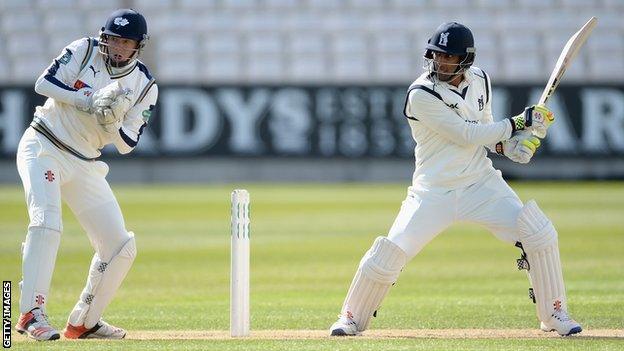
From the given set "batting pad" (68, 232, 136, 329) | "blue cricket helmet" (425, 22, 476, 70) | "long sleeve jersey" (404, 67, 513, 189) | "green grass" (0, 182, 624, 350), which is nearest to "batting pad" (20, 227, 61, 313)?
"green grass" (0, 182, 624, 350)

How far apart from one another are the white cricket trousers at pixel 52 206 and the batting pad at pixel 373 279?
52.8 inches

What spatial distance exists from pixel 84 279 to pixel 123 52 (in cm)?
430

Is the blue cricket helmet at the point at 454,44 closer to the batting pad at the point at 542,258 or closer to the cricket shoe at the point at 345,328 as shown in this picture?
the batting pad at the point at 542,258

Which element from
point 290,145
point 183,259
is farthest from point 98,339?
point 290,145

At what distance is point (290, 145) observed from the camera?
74.9 feet

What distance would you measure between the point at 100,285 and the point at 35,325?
61cm

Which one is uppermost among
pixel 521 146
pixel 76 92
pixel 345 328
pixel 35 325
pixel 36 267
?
pixel 76 92

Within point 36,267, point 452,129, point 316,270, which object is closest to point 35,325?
point 36,267

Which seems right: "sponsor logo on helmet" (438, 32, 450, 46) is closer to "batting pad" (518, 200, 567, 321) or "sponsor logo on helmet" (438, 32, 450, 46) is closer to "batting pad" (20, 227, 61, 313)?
"batting pad" (518, 200, 567, 321)

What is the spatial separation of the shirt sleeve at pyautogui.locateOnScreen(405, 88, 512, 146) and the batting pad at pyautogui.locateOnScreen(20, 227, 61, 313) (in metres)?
2.16

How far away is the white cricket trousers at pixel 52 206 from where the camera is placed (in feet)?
22.5

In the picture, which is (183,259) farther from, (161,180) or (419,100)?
(161,180)

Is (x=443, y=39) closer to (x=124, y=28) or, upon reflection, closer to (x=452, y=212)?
(x=452, y=212)

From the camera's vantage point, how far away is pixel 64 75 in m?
7.27
